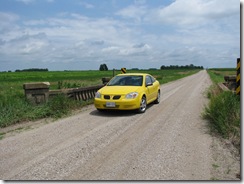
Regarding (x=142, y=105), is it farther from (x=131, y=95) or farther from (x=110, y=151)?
(x=110, y=151)

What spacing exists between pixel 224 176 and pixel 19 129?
5383 millimetres

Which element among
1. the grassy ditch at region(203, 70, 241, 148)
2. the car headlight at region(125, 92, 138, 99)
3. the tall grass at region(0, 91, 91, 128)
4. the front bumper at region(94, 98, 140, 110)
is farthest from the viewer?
the car headlight at region(125, 92, 138, 99)

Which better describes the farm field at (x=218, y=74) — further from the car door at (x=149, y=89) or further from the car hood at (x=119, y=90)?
the car hood at (x=119, y=90)

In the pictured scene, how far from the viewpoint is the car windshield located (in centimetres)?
998

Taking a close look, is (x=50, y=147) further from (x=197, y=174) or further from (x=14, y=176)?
(x=197, y=174)

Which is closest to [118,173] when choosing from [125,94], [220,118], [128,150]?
[128,150]

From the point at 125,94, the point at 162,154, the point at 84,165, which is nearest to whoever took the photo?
the point at 84,165

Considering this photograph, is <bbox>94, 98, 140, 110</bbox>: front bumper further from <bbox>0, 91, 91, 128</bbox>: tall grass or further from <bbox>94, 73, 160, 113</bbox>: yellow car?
<bbox>0, 91, 91, 128</bbox>: tall grass

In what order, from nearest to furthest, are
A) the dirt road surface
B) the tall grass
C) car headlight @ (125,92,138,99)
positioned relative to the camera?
the dirt road surface
the tall grass
car headlight @ (125,92,138,99)

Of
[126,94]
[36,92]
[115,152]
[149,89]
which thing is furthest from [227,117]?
[36,92]

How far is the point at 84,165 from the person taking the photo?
426cm

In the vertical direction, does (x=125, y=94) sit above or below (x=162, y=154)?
above

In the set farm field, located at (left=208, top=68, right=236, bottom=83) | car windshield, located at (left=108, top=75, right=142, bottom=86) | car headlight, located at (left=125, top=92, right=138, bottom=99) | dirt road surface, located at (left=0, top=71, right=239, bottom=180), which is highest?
car windshield, located at (left=108, top=75, right=142, bottom=86)

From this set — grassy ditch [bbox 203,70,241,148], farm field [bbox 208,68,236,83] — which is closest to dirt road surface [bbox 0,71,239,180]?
grassy ditch [bbox 203,70,241,148]
